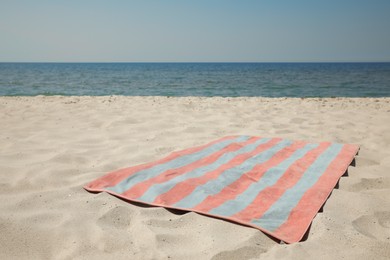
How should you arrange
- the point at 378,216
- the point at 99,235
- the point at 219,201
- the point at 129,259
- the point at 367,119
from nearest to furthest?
the point at 129,259 → the point at 99,235 → the point at 378,216 → the point at 219,201 → the point at 367,119

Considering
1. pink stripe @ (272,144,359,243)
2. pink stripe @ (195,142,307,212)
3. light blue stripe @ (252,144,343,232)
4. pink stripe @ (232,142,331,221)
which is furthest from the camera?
pink stripe @ (195,142,307,212)

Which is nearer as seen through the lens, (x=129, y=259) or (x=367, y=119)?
(x=129, y=259)

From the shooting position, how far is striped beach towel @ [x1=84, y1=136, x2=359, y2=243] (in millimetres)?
1933

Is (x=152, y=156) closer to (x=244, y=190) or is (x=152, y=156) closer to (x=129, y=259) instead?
(x=244, y=190)

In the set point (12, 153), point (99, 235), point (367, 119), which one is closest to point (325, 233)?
point (99, 235)

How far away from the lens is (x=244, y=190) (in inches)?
90.7

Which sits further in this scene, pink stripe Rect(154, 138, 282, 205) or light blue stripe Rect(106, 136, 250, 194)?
light blue stripe Rect(106, 136, 250, 194)

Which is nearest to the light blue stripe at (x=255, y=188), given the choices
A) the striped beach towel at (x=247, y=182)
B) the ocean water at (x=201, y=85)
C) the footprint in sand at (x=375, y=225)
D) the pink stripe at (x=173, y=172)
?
the striped beach towel at (x=247, y=182)

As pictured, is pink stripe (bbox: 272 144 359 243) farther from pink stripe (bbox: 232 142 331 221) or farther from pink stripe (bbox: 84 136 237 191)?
pink stripe (bbox: 84 136 237 191)

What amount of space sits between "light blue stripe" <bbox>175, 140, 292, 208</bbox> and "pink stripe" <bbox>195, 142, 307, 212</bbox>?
0.04 meters

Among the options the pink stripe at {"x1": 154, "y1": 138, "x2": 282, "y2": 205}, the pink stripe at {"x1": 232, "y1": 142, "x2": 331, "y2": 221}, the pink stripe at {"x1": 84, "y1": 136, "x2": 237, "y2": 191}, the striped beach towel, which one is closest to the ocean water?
the striped beach towel

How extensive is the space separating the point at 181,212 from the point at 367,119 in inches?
171

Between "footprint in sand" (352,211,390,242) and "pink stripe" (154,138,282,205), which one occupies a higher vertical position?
"pink stripe" (154,138,282,205)

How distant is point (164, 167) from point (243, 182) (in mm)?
711
